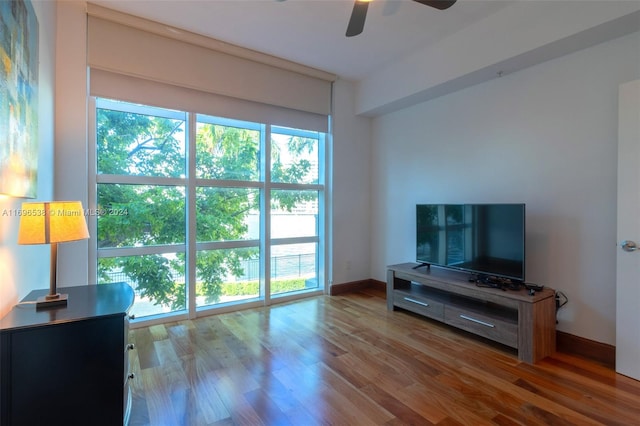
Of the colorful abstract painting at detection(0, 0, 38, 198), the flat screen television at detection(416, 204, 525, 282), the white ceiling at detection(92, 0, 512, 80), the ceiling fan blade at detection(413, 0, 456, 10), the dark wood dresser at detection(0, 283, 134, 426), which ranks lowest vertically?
the dark wood dresser at detection(0, 283, 134, 426)

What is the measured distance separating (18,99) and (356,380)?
8.46 feet

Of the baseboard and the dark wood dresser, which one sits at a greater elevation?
the dark wood dresser

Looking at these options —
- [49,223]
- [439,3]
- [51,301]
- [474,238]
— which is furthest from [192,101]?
[474,238]

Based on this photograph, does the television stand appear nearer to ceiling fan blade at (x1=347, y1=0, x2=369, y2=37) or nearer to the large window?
the large window

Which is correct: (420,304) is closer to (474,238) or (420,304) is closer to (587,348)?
(474,238)

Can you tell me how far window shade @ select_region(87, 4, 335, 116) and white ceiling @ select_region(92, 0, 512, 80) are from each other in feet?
0.52

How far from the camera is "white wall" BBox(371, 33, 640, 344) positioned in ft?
7.79

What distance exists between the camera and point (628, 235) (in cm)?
215

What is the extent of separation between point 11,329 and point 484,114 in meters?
3.94

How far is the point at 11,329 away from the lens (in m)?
1.27

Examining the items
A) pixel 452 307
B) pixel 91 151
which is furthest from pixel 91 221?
pixel 452 307

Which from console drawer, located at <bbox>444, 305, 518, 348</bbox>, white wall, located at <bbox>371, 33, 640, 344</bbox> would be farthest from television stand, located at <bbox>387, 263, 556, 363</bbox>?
white wall, located at <bbox>371, 33, 640, 344</bbox>

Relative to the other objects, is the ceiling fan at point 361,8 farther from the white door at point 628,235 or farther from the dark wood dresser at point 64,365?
the dark wood dresser at point 64,365

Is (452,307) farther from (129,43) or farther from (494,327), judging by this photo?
(129,43)
